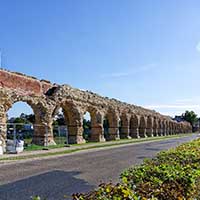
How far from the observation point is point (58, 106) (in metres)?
29.3

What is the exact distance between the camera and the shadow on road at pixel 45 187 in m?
8.30

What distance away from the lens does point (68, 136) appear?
3172 centimetres

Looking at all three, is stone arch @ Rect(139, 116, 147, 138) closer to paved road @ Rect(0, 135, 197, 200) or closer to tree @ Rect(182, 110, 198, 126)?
paved road @ Rect(0, 135, 197, 200)

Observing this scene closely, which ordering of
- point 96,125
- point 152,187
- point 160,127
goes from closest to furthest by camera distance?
point 152,187 → point 96,125 → point 160,127

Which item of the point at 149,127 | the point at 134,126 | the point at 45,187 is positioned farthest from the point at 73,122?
the point at 149,127

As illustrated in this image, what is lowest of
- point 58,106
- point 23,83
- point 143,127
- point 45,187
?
point 45,187

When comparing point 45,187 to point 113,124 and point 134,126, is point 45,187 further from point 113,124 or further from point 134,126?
point 134,126

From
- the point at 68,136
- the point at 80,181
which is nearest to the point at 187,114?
the point at 68,136

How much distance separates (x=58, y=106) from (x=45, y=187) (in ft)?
66.0

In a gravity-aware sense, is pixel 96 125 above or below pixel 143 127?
above

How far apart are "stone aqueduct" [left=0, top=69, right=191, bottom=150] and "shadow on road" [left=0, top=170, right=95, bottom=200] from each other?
1063 cm

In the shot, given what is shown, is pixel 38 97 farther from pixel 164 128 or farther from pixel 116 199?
pixel 164 128

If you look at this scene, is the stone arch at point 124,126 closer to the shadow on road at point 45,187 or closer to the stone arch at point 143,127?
the stone arch at point 143,127

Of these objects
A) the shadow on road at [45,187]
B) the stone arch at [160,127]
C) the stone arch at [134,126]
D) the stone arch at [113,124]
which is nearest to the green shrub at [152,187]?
the shadow on road at [45,187]
